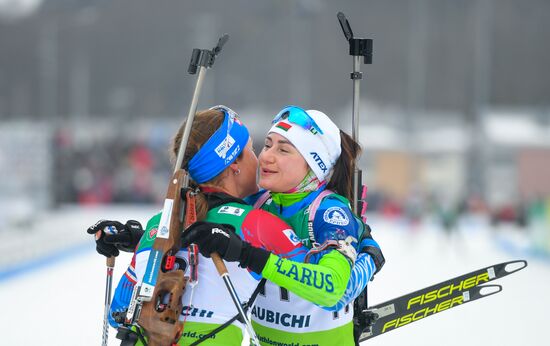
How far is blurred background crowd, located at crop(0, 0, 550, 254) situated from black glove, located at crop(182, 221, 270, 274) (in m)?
13.3

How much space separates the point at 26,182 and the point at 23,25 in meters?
32.3

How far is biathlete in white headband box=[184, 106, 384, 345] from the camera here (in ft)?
11.2

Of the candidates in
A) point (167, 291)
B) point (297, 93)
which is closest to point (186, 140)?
point (167, 291)

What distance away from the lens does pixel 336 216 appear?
11.1ft

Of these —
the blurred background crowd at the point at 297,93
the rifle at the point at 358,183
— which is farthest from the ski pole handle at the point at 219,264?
the blurred background crowd at the point at 297,93

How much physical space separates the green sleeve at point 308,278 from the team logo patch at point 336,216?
11.4 inches

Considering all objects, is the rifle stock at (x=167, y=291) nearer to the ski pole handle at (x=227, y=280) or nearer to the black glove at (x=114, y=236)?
the ski pole handle at (x=227, y=280)

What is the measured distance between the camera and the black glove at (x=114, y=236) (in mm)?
3793

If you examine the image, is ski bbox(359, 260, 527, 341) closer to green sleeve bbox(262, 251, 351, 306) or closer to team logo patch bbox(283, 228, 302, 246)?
team logo patch bbox(283, 228, 302, 246)

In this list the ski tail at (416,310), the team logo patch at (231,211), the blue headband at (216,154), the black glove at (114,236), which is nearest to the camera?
the team logo patch at (231,211)

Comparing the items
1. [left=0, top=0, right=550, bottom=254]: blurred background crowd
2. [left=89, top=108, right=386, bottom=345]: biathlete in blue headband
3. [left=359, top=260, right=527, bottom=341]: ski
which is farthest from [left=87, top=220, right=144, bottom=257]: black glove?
[left=0, top=0, right=550, bottom=254]: blurred background crowd

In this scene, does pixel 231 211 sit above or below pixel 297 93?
above

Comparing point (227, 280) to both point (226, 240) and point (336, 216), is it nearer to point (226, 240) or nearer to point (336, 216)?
point (226, 240)

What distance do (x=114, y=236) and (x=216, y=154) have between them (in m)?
0.78
